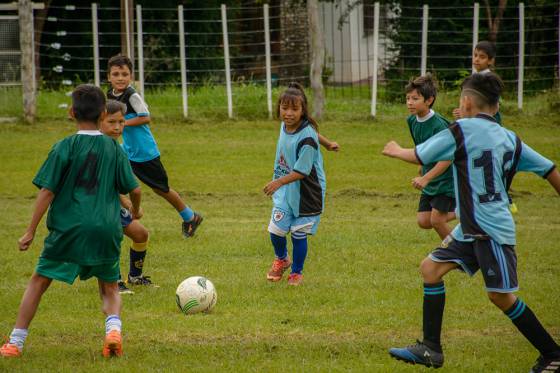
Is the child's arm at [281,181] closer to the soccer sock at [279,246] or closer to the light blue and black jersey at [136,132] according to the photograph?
the soccer sock at [279,246]

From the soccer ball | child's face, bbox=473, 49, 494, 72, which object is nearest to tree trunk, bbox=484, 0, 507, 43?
child's face, bbox=473, 49, 494, 72

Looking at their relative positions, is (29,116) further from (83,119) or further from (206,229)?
(83,119)

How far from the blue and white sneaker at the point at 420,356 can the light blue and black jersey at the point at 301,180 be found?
248cm

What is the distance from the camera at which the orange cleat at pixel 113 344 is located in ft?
16.9

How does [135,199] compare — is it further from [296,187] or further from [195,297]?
[296,187]

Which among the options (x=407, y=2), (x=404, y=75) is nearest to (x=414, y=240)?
(x=404, y=75)

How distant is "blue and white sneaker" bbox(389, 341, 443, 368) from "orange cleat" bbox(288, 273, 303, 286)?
2.31 metres

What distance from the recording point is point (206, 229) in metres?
9.73

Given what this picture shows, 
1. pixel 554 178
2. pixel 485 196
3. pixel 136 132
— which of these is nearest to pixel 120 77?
pixel 136 132

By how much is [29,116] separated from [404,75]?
9189 mm

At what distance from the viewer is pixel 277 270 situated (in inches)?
292

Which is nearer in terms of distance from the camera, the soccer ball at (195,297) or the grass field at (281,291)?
the grass field at (281,291)

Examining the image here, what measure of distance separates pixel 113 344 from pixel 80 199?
0.88 metres

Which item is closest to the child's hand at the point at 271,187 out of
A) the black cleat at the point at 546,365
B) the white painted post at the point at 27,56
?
the black cleat at the point at 546,365
